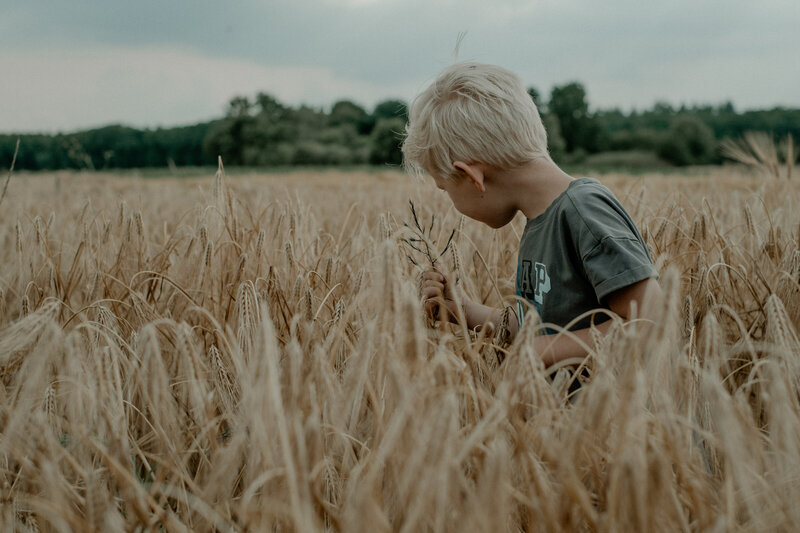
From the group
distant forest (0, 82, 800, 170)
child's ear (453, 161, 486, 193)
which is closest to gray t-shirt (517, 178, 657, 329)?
child's ear (453, 161, 486, 193)

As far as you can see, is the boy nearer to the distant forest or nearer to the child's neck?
the child's neck

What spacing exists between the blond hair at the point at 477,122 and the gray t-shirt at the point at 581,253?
0.16 meters

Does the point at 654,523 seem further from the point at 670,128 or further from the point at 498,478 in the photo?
the point at 670,128

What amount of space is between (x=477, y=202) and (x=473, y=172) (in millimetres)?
93

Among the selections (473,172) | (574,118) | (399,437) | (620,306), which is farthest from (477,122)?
(574,118)

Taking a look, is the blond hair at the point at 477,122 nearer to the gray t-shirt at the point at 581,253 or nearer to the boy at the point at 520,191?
the boy at the point at 520,191

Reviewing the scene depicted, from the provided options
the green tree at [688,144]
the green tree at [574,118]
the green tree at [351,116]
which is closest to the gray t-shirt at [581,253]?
the green tree at [351,116]

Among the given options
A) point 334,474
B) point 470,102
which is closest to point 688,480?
point 334,474

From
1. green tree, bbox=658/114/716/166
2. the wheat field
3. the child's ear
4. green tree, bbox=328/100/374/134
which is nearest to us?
the wheat field

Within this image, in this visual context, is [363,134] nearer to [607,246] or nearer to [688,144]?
[688,144]

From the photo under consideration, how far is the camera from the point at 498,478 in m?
0.49

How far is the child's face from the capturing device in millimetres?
1371

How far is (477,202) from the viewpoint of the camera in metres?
1.38

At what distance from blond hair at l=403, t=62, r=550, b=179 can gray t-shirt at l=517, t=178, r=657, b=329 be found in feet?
0.54
